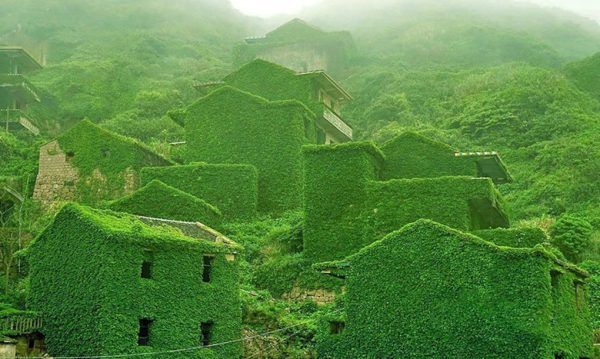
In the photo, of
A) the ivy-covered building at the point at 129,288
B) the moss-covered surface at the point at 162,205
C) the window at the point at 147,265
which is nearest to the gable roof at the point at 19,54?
the moss-covered surface at the point at 162,205

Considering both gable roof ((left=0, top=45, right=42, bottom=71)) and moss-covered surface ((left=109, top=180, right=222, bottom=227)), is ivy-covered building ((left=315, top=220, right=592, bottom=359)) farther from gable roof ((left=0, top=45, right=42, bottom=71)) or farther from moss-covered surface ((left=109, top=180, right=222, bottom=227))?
gable roof ((left=0, top=45, right=42, bottom=71))

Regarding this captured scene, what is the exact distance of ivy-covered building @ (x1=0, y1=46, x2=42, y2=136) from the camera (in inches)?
2437

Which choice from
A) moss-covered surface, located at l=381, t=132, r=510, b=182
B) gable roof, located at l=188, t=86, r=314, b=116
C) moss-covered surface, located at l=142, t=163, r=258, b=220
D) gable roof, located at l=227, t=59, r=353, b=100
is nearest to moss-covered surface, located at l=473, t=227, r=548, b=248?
moss-covered surface, located at l=381, t=132, r=510, b=182

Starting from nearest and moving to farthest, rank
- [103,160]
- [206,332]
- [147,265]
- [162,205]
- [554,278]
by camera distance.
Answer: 1. [554,278]
2. [147,265]
3. [206,332]
4. [162,205]
5. [103,160]

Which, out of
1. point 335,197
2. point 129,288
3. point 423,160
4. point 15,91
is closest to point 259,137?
point 423,160

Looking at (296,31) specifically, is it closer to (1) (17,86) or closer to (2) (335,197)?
(1) (17,86)

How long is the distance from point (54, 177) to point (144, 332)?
22.8 meters

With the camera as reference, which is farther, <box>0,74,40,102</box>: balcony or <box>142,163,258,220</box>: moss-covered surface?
<box>0,74,40,102</box>: balcony

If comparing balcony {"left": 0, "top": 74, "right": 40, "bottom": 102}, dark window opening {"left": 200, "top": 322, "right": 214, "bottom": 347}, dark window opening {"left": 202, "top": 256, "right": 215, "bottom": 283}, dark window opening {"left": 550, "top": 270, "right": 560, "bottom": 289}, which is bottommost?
dark window opening {"left": 200, "top": 322, "right": 214, "bottom": 347}

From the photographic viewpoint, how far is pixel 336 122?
5416 cm

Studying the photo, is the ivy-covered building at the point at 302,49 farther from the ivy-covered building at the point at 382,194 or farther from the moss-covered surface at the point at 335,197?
the moss-covered surface at the point at 335,197

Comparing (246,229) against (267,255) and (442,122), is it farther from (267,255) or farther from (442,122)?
(442,122)

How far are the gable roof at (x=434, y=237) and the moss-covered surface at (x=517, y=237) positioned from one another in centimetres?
269

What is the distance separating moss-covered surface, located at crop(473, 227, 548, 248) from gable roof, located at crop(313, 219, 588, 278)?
8.83 ft
